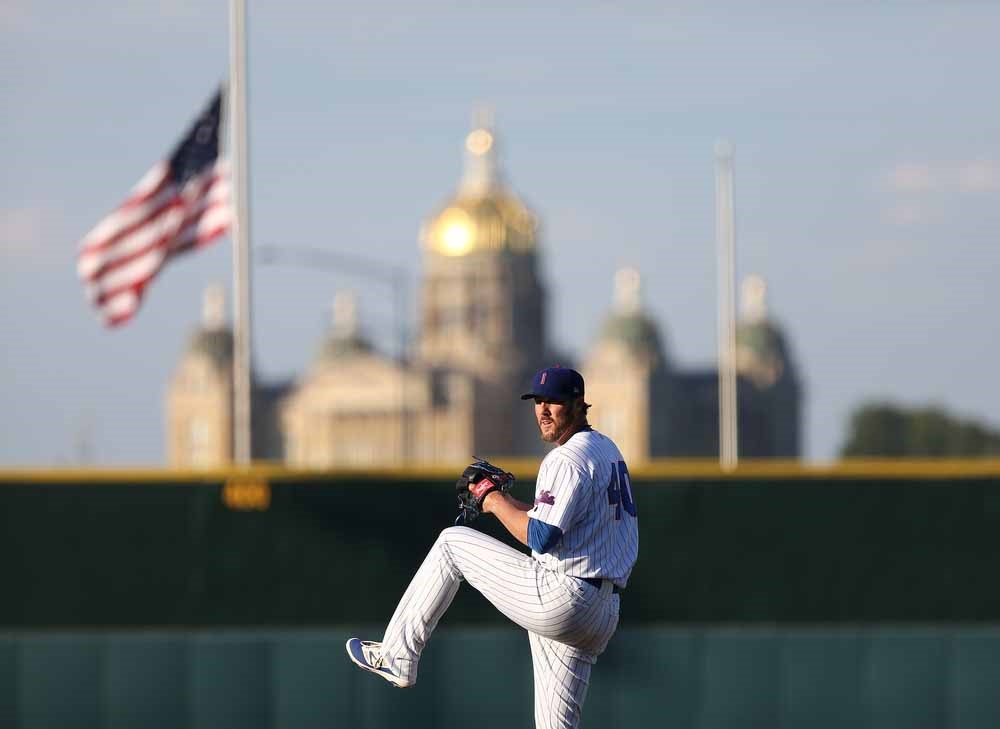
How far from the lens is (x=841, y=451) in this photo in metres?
124

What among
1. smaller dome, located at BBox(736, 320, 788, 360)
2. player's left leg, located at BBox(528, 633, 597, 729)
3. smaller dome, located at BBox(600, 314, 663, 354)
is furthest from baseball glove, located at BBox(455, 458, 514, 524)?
smaller dome, located at BBox(736, 320, 788, 360)

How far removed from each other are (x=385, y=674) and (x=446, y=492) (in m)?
4.95

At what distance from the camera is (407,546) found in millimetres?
12219

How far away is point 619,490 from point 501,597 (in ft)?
1.94

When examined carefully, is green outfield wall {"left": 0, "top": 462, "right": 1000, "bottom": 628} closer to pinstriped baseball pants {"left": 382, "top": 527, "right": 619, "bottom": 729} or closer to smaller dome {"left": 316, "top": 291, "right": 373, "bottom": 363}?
pinstriped baseball pants {"left": 382, "top": 527, "right": 619, "bottom": 729}

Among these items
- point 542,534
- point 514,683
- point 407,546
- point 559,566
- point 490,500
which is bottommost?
point 514,683

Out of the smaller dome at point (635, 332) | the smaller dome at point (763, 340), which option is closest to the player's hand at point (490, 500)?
the smaller dome at point (635, 332)

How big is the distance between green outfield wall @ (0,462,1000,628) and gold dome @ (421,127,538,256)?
5142 inches

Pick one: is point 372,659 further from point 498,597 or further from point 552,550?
point 552,550

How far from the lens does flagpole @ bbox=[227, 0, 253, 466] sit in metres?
16.7

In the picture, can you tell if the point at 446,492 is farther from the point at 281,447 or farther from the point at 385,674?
the point at 281,447

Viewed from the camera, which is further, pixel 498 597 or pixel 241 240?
pixel 241 240

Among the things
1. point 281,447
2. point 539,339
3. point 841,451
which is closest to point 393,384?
point 281,447

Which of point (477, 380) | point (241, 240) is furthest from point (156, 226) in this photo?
point (477, 380)
